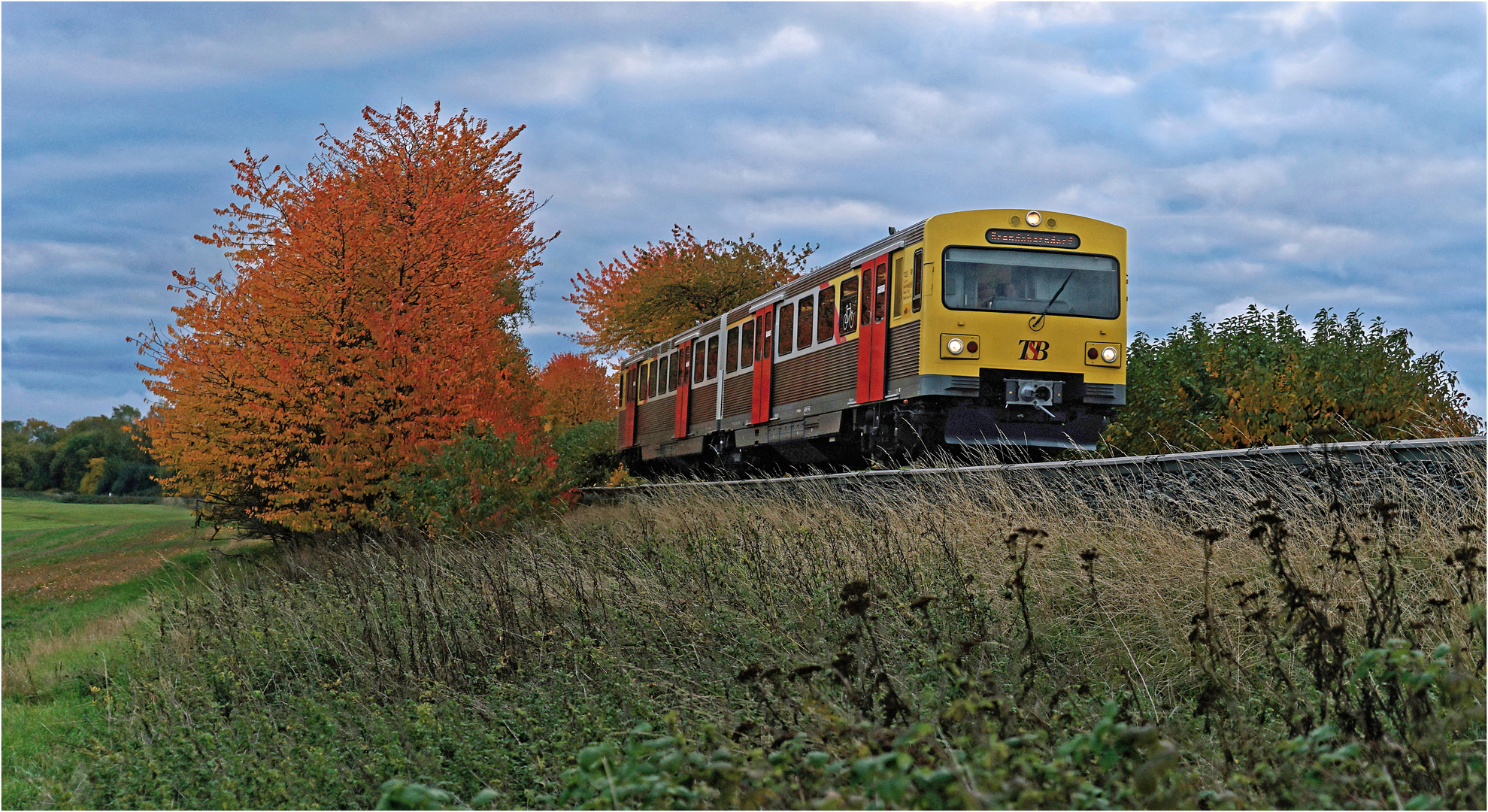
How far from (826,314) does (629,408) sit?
1161 cm

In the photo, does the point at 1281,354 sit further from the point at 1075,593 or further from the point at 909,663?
the point at 909,663

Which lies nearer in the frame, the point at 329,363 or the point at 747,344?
the point at 329,363

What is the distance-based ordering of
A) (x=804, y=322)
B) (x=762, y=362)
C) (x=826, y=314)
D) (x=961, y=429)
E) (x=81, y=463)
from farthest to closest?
(x=81, y=463) → (x=762, y=362) → (x=804, y=322) → (x=826, y=314) → (x=961, y=429)

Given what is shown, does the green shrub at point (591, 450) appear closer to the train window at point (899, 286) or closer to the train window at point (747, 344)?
the train window at point (747, 344)

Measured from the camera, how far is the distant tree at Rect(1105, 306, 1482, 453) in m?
12.5

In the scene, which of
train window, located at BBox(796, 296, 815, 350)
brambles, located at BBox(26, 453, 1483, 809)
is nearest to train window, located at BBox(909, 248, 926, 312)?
train window, located at BBox(796, 296, 815, 350)

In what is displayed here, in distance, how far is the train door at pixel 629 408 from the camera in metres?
25.0

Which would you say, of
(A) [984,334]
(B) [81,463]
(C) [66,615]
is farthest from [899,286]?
(B) [81,463]

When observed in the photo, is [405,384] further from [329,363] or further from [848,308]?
[848,308]

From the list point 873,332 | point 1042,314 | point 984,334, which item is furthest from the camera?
point 873,332

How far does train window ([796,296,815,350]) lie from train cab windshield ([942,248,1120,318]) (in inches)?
119

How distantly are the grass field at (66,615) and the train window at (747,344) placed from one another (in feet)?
27.2

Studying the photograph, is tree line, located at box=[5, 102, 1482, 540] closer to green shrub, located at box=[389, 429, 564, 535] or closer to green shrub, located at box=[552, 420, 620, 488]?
green shrub, located at box=[389, 429, 564, 535]

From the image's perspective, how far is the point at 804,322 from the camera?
49.7 ft
